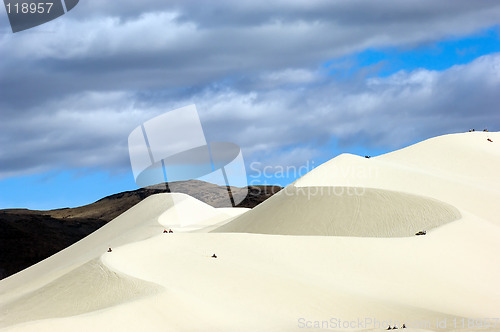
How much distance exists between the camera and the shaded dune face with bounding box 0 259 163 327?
16.5 m

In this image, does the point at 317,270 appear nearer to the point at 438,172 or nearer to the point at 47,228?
the point at 438,172

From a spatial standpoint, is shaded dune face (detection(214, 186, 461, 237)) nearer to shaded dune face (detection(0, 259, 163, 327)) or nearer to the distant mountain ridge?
shaded dune face (detection(0, 259, 163, 327))

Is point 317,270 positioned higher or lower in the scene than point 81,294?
higher

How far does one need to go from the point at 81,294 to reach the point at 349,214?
15.3 metres

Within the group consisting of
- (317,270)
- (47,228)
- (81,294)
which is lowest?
(81,294)

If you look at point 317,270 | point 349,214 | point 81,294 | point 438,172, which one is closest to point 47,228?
point 438,172

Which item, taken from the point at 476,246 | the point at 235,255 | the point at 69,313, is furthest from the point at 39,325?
the point at 476,246

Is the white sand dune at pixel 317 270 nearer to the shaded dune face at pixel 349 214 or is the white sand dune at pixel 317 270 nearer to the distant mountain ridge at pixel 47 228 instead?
the shaded dune face at pixel 349 214

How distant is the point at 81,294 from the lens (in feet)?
58.8

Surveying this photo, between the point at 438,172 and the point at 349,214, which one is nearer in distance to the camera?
the point at 349,214

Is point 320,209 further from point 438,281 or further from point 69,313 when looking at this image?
point 69,313

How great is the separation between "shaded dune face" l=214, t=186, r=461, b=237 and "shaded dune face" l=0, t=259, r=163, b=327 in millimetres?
12376

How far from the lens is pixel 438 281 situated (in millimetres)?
20281

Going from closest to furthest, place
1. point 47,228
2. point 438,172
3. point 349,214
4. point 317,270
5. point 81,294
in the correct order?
point 81,294 → point 317,270 → point 349,214 → point 438,172 → point 47,228
